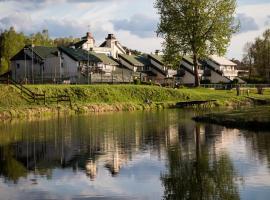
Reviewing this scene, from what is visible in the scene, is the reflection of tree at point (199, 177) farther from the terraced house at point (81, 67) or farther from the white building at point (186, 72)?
the white building at point (186, 72)

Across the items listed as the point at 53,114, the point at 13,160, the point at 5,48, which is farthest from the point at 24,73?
the point at 13,160

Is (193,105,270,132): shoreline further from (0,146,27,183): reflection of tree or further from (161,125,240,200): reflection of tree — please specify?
(0,146,27,183): reflection of tree

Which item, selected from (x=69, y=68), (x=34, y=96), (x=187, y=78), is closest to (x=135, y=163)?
(x=34, y=96)

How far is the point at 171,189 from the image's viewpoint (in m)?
22.6

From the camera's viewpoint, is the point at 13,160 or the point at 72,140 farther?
the point at 72,140

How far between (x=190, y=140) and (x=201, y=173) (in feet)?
41.5

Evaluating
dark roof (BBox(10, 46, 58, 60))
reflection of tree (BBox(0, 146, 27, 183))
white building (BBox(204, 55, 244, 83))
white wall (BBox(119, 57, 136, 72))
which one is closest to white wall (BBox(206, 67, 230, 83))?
white building (BBox(204, 55, 244, 83))

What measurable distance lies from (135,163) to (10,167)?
6.75m

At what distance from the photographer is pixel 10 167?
29000 millimetres

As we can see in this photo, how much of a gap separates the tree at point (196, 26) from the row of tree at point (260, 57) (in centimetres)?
4776

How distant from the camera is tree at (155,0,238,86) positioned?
3831 inches

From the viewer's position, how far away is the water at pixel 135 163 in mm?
22391

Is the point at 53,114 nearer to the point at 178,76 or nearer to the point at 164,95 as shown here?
the point at 164,95

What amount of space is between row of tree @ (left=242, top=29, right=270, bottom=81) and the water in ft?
346
